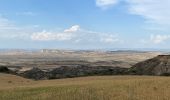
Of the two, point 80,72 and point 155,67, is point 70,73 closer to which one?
point 80,72

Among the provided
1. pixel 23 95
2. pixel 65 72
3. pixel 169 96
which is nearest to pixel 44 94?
pixel 23 95

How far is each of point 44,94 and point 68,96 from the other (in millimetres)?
2280

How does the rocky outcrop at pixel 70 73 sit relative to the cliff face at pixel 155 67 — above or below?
below

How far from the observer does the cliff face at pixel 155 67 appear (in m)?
43.9

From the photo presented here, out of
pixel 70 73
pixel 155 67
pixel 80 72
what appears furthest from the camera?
pixel 70 73

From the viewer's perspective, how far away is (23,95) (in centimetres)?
2139

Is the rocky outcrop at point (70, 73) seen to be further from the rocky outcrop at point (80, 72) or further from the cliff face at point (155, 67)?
the cliff face at point (155, 67)

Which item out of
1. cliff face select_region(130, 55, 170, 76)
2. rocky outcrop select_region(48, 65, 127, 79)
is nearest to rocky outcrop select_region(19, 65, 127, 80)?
rocky outcrop select_region(48, 65, 127, 79)

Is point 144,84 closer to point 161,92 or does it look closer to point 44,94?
point 161,92

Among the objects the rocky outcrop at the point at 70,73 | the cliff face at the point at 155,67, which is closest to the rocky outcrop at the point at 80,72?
the rocky outcrop at the point at 70,73

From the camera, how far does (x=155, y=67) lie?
45.8 metres

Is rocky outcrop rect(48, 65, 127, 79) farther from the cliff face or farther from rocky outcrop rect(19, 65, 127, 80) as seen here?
the cliff face

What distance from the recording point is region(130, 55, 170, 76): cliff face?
144 feet

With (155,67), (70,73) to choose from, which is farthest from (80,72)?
(155,67)
